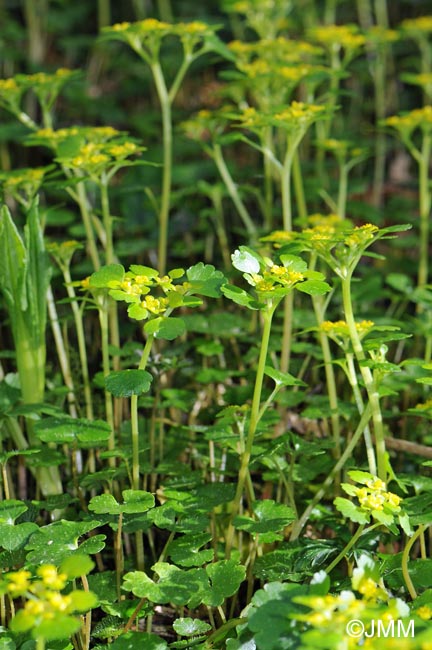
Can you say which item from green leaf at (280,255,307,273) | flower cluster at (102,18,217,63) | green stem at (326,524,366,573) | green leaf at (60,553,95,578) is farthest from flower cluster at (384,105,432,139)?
green leaf at (60,553,95,578)

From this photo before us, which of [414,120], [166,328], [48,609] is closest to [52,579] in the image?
[48,609]

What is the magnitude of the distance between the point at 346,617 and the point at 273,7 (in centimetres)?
207

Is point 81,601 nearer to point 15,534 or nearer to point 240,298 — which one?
point 15,534

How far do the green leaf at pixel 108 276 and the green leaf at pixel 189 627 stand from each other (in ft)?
1.62

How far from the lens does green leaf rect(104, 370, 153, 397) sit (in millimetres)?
986

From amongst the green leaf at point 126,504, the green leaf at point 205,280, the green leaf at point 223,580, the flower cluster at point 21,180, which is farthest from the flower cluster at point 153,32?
the green leaf at point 223,580

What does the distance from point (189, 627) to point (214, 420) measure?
57cm

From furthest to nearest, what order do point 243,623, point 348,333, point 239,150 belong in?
point 239,150 → point 348,333 → point 243,623

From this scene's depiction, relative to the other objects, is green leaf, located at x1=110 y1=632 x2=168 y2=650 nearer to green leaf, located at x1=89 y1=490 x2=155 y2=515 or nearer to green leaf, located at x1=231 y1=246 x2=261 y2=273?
green leaf, located at x1=89 y1=490 x2=155 y2=515

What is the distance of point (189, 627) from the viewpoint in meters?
0.98

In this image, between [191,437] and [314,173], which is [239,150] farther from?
[191,437]

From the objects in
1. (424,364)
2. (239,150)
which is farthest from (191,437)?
(239,150)

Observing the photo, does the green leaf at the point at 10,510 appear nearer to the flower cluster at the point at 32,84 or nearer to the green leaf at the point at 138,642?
the green leaf at the point at 138,642

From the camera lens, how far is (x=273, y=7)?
89.9 inches
